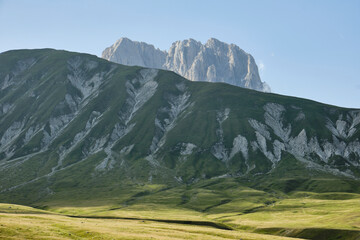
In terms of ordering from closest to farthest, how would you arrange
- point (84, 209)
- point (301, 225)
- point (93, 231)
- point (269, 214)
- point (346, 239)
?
1. point (93, 231)
2. point (346, 239)
3. point (301, 225)
4. point (269, 214)
5. point (84, 209)

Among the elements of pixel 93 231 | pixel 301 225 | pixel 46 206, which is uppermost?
pixel 93 231

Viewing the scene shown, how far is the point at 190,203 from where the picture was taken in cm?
19962

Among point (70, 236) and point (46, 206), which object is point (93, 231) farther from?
point (46, 206)

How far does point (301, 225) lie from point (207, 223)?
3726cm

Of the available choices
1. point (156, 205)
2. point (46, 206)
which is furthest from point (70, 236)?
point (46, 206)

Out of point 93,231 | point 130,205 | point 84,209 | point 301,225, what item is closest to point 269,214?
point 301,225

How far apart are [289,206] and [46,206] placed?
135791 mm

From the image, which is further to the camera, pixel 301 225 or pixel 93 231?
pixel 301 225

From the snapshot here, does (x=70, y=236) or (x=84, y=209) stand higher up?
(x=70, y=236)

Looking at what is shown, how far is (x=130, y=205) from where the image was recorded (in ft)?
645

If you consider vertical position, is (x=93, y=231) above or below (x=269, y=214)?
above

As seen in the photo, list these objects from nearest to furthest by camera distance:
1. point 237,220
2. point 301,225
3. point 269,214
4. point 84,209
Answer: point 301,225
point 237,220
point 269,214
point 84,209

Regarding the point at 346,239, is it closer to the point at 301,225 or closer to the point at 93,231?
the point at 301,225

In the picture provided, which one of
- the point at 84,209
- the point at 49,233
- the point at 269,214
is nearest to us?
the point at 49,233
